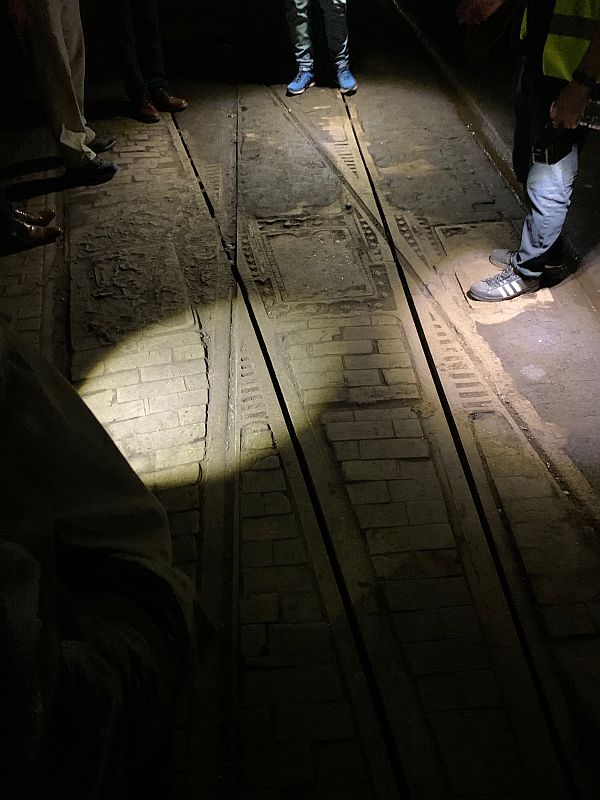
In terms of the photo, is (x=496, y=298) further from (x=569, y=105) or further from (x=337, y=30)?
(x=337, y=30)

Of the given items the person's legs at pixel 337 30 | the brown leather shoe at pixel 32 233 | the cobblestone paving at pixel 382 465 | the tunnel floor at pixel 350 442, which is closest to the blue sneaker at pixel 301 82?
the person's legs at pixel 337 30

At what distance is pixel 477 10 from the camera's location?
13.0 ft

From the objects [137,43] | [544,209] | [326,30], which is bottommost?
[544,209]

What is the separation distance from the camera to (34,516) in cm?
126

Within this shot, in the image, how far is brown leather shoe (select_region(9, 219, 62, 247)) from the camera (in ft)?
15.8

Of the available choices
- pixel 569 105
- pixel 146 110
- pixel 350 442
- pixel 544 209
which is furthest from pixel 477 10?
pixel 146 110

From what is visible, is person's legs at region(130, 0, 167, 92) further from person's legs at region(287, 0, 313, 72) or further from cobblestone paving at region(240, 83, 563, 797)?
cobblestone paving at region(240, 83, 563, 797)

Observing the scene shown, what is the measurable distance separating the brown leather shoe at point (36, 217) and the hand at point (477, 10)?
346cm

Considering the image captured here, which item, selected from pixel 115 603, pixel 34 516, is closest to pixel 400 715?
pixel 115 603

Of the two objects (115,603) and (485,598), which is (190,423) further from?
(115,603)

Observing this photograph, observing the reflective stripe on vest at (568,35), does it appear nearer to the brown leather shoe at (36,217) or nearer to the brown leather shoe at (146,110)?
the brown leather shoe at (36,217)

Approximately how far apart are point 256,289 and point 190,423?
4.47 feet

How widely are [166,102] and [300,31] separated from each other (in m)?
1.72

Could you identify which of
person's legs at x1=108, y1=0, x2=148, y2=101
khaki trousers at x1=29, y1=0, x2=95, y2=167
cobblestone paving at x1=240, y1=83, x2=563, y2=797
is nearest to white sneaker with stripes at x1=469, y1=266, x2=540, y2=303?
cobblestone paving at x1=240, y1=83, x2=563, y2=797
